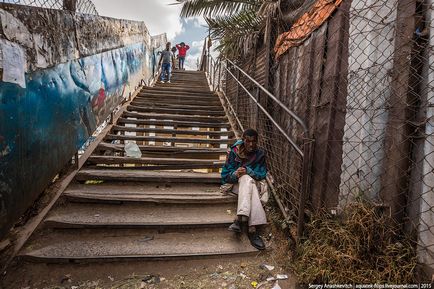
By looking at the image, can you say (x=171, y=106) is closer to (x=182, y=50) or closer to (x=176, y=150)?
(x=176, y=150)

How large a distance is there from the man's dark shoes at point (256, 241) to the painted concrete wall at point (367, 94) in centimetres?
93

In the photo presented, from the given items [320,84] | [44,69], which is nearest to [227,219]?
[320,84]

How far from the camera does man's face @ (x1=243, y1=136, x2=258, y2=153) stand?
3.07 meters

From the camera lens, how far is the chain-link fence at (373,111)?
6.13ft

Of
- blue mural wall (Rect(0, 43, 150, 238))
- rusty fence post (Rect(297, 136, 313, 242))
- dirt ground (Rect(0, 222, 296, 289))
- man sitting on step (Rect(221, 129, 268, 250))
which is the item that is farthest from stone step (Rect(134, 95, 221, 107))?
dirt ground (Rect(0, 222, 296, 289))

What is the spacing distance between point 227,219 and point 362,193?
Answer: 4.85 ft

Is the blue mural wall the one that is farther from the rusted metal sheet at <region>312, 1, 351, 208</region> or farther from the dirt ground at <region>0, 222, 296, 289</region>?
the rusted metal sheet at <region>312, 1, 351, 208</region>

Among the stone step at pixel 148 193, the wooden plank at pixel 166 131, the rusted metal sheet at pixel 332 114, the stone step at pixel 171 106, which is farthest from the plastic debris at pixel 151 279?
the stone step at pixel 171 106

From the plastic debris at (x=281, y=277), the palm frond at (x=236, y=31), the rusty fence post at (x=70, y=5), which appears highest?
the palm frond at (x=236, y=31)

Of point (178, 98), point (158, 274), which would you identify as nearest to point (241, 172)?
point (158, 274)

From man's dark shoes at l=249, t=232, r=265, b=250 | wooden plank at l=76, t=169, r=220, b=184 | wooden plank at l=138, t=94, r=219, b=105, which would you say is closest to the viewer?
man's dark shoes at l=249, t=232, r=265, b=250

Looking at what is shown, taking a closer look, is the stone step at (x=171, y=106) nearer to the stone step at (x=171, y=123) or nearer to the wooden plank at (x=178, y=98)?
the wooden plank at (x=178, y=98)

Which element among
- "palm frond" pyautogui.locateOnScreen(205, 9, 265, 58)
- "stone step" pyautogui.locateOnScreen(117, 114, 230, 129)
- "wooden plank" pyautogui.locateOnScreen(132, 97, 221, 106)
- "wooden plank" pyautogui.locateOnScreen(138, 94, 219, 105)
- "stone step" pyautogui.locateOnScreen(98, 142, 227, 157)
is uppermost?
"palm frond" pyautogui.locateOnScreen(205, 9, 265, 58)

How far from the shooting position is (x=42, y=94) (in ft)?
9.00
